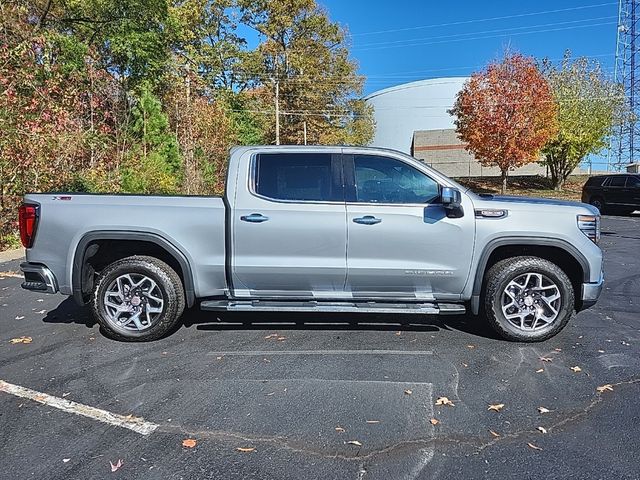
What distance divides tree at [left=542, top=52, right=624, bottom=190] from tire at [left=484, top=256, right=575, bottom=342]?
80.5 feet

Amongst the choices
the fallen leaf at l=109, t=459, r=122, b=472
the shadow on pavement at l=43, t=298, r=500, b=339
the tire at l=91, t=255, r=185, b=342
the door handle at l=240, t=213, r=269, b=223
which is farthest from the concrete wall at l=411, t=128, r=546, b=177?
the fallen leaf at l=109, t=459, r=122, b=472

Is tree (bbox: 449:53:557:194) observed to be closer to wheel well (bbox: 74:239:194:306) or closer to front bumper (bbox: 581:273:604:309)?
front bumper (bbox: 581:273:604:309)

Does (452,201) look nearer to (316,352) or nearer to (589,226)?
(589,226)

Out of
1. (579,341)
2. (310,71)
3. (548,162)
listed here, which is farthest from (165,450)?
(310,71)

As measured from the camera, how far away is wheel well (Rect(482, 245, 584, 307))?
4.61m

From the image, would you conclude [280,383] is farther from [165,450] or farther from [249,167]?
[249,167]

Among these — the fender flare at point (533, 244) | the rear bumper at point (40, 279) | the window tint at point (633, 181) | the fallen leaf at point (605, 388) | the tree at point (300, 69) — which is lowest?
the fallen leaf at point (605, 388)

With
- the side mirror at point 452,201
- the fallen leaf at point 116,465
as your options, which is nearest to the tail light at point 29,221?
the fallen leaf at point 116,465

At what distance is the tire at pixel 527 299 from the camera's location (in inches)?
177

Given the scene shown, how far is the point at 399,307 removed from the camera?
4.44 m

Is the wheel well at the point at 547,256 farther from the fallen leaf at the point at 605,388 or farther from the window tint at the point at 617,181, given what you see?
the window tint at the point at 617,181

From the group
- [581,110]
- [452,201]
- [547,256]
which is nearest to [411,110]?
[581,110]

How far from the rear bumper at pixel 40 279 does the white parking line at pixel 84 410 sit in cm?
105

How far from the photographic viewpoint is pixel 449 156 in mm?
42594
